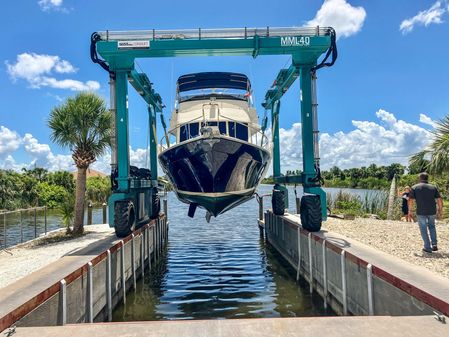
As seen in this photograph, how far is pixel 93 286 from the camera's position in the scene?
7.33 m

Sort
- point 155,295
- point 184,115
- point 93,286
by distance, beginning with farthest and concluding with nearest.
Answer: point 184,115 < point 155,295 < point 93,286

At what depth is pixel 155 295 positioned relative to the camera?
34.4 feet

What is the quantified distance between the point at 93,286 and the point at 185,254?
926 centimetres

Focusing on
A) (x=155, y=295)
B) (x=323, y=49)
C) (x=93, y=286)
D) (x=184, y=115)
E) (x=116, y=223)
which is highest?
(x=323, y=49)

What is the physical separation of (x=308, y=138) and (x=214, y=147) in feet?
10.2

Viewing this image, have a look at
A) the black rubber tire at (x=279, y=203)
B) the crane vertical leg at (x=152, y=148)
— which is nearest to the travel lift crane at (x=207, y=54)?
the black rubber tire at (x=279, y=203)

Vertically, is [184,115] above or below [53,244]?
above

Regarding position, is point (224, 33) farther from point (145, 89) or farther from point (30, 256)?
point (30, 256)

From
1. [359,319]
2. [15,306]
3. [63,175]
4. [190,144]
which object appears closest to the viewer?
[359,319]

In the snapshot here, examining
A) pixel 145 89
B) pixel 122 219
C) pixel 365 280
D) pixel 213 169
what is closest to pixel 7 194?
pixel 145 89

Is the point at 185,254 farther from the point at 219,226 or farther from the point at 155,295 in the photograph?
the point at 219,226

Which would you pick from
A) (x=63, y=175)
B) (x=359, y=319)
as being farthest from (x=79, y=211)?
(x=63, y=175)

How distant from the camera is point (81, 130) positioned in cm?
1617

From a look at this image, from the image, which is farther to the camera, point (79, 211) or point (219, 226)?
point (219, 226)
